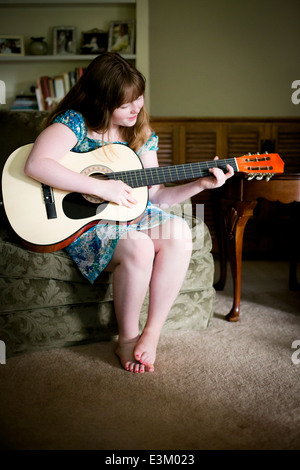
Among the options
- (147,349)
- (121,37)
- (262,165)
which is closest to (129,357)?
(147,349)

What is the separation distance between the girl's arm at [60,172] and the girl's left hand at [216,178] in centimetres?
24

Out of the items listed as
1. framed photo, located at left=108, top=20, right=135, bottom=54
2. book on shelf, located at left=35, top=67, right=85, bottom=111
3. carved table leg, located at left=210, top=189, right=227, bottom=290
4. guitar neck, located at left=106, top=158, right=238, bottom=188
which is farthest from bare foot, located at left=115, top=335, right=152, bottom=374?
framed photo, located at left=108, top=20, right=135, bottom=54

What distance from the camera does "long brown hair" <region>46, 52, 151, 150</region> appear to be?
1269 millimetres

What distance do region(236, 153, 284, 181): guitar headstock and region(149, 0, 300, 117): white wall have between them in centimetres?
167

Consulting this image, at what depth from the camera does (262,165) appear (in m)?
1.35

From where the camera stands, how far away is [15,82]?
9.30 ft

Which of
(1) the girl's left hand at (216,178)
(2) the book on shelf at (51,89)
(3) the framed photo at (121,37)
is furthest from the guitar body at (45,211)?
(3) the framed photo at (121,37)

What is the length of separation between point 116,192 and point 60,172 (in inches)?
6.6

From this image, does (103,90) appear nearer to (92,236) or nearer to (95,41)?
A: (92,236)

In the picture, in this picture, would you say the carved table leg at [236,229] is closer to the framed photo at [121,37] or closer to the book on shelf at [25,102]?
the framed photo at [121,37]

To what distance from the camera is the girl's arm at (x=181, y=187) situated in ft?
4.28

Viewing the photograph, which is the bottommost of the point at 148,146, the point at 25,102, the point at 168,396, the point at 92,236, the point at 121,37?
the point at 168,396

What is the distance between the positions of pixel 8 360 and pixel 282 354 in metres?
0.82

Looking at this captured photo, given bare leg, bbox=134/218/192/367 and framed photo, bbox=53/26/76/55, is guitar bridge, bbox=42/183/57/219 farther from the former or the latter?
framed photo, bbox=53/26/76/55
